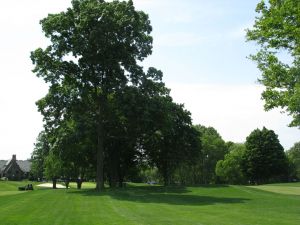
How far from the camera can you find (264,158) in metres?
102

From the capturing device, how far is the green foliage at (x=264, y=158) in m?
102

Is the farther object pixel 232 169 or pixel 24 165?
pixel 24 165

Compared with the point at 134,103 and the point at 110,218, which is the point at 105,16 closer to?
the point at 134,103

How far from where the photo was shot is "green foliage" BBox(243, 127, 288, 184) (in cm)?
10150

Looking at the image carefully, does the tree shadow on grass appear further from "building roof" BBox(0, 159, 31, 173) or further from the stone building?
"building roof" BBox(0, 159, 31, 173)

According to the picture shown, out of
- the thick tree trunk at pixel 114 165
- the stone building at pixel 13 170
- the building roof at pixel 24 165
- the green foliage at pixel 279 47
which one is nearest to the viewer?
the green foliage at pixel 279 47

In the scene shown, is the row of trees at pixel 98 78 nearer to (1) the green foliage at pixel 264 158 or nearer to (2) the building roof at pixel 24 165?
(1) the green foliage at pixel 264 158

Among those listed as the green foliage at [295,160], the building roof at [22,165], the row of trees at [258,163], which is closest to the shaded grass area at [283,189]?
the row of trees at [258,163]

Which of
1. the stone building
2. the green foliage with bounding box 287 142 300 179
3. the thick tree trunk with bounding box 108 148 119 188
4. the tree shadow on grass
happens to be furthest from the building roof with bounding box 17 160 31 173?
the tree shadow on grass

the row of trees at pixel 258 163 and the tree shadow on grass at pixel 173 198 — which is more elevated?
the row of trees at pixel 258 163

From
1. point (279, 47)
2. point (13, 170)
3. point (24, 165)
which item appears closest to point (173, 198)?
point (279, 47)

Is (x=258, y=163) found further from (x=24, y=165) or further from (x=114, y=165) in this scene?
(x=24, y=165)

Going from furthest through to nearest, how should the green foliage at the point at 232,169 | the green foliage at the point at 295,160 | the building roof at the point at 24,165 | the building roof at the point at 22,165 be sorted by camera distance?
1. the building roof at the point at 24,165
2. the building roof at the point at 22,165
3. the green foliage at the point at 295,160
4. the green foliage at the point at 232,169

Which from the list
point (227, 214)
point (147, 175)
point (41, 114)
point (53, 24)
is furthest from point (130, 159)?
point (147, 175)
